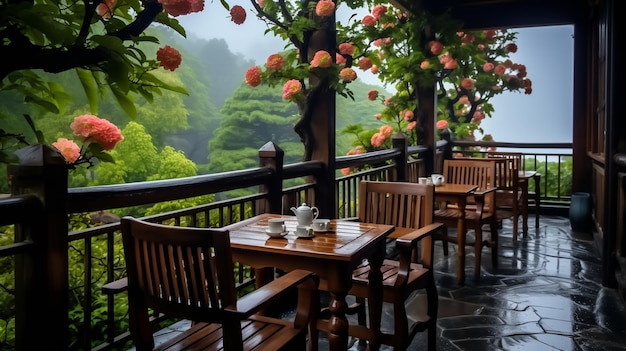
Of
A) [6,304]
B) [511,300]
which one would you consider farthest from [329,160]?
[6,304]

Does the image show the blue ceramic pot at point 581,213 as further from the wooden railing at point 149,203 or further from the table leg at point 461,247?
the table leg at point 461,247

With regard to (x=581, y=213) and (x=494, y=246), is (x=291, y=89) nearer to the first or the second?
(x=494, y=246)

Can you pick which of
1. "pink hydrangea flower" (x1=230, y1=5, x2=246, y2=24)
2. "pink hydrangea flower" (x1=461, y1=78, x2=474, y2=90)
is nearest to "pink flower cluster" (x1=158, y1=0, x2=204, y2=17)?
"pink hydrangea flower" (x1=230, y1=5, x2=246, y2=24)

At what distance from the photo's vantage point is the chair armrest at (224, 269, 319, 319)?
5.26ft

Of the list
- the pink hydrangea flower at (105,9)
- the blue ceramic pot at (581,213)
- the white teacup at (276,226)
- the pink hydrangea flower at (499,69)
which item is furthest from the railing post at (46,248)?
the pink hydrangea flower at (499,69)

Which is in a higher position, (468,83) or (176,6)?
(468,83)

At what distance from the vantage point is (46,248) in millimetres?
1796

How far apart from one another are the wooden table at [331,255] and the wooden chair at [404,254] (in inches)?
4.5

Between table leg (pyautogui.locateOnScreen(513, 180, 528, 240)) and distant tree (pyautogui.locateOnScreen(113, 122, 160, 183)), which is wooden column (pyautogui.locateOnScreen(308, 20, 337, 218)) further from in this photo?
distant tree (pyautogui.locateOnScreen(113, 122, 160, 183))

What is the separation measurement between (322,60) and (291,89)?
0.32 meters

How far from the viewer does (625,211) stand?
3754 millimetres

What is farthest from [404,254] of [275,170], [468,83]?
[468,83]

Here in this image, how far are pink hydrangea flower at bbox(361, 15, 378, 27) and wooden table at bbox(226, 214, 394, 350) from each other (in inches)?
155

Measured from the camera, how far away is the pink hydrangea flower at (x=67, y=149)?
1.75 metres
